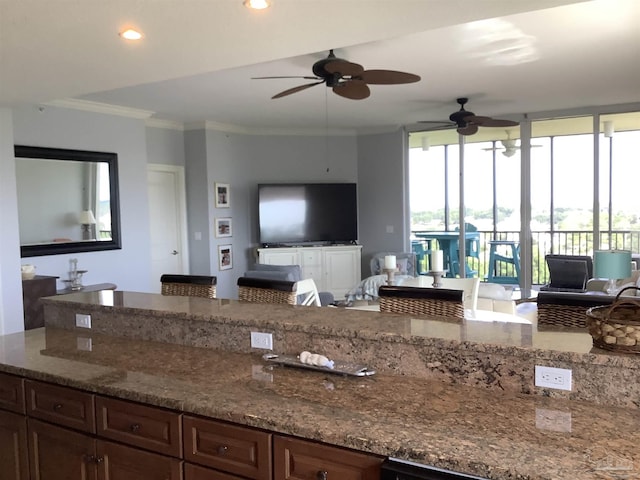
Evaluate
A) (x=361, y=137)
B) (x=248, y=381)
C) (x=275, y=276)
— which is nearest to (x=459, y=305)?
(x=248, y=381)

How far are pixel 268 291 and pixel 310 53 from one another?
184cm

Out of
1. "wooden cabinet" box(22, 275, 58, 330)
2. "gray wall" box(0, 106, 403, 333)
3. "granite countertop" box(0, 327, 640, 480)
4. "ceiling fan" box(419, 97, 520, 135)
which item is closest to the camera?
"granite countertop" box(0, 327, 640, 480)

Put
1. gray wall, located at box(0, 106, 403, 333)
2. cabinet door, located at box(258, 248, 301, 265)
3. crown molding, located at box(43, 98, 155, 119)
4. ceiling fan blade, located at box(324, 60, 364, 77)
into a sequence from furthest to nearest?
cabinet door, located at box(258, 248, 301, 265)
crown molding, located at box(43, 98, 155, 119)
gray wall, located at box(0, 106, 403, 333)
ceiling fan blade, located at box(324, 60, 364, 77)

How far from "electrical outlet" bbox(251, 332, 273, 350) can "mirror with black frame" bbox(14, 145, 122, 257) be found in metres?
4.09

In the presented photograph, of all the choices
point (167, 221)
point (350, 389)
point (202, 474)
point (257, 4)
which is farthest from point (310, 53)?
point (167, 221)

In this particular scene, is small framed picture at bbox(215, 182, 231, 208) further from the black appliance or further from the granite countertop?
the black appliance

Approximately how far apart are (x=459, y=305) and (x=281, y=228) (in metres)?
6.09

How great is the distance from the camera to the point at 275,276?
18.0ft

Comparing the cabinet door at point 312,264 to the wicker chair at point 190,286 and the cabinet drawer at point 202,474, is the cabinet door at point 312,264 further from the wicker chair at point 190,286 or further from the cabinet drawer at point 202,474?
the cabinet drawer at point 202,474

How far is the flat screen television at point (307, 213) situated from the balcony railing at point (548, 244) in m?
1.18

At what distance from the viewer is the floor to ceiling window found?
23.8 feet

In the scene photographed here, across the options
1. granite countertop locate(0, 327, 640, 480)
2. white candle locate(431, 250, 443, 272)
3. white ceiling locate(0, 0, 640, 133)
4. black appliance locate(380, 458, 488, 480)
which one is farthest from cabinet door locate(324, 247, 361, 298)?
black appliance locate(380, 458, 488, 480)

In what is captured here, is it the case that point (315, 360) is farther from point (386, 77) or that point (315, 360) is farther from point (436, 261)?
A: point (386, 77)

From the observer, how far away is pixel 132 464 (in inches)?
73.0
